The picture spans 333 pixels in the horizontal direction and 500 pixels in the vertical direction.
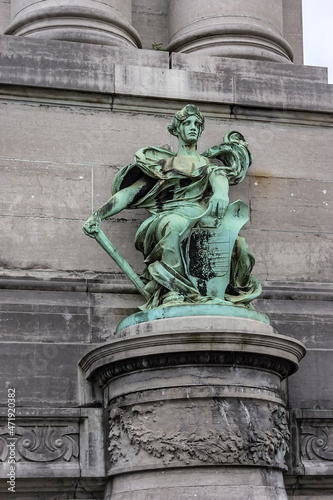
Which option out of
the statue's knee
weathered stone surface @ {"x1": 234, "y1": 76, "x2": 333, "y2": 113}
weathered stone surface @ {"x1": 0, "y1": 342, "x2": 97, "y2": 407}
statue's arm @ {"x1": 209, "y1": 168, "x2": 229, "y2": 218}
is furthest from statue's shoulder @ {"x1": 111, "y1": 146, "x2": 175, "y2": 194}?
weathered stone surface @ {"x1": 0, "y1": 342, "x2": 97, "y2": 407}

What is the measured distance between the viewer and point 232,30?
14023mm

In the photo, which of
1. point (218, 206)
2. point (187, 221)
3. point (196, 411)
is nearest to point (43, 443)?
point (196, 411)

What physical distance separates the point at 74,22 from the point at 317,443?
6.30 m

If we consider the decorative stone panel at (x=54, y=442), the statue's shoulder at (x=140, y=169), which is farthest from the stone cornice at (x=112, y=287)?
the decorative stone panel at (x=54, y=442)

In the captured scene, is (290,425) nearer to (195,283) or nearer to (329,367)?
(329,367)

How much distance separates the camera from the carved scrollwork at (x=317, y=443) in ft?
38.0

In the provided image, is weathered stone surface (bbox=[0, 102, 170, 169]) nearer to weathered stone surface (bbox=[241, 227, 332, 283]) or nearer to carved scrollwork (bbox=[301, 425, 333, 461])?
weathered stone surface (bbox=[241, 227, 332, 283])

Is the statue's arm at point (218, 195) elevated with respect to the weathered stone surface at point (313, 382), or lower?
elevated

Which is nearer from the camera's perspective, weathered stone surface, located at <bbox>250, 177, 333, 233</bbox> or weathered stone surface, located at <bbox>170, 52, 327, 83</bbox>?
weathered stone surface, located at <bbox>250, 177, 333, 233</bbox>

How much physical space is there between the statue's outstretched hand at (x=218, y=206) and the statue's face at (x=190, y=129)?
0.94 metres

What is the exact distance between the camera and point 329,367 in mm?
12195

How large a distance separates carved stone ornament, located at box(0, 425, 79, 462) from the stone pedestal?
0.50 meters

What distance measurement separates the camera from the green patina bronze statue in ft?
37.1

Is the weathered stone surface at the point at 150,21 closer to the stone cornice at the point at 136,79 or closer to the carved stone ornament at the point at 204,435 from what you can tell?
the stone cornice at the point at 136,79
